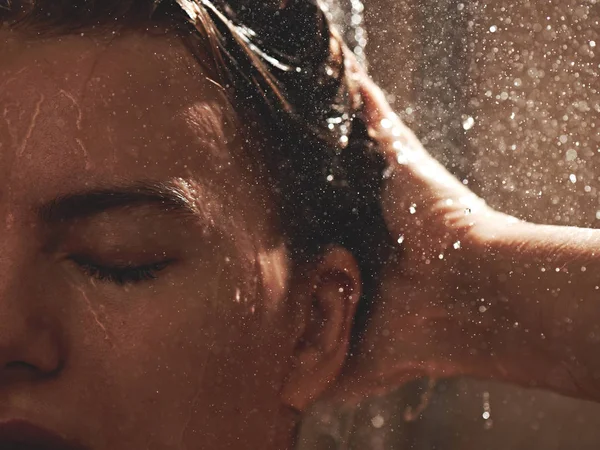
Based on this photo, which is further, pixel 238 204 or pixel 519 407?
pixel 519 407

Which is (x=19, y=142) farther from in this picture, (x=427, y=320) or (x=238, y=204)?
(x=427, y=320)

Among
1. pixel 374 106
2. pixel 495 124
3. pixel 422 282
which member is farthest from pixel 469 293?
pixel 495 124

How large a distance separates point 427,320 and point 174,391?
17cm

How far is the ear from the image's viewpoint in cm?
54

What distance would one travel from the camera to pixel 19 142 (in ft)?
1.57

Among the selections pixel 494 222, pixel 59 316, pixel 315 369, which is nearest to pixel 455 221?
pixel 494 222

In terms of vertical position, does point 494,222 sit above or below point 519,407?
above

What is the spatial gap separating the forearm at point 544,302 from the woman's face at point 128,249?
0.14 metres

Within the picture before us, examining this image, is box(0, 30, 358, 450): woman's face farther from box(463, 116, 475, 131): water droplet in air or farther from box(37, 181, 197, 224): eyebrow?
box(463, 116, 475, 131): water droplet in air

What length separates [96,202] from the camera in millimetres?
474

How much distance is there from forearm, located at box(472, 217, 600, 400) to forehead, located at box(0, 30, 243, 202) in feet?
0.59

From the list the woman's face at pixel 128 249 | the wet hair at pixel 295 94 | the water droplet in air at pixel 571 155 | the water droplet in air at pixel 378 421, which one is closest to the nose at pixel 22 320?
the woman's face at pixel 128 249

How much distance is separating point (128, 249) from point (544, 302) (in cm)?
25

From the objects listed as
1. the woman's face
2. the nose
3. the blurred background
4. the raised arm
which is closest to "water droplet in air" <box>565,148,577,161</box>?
the blurred background
